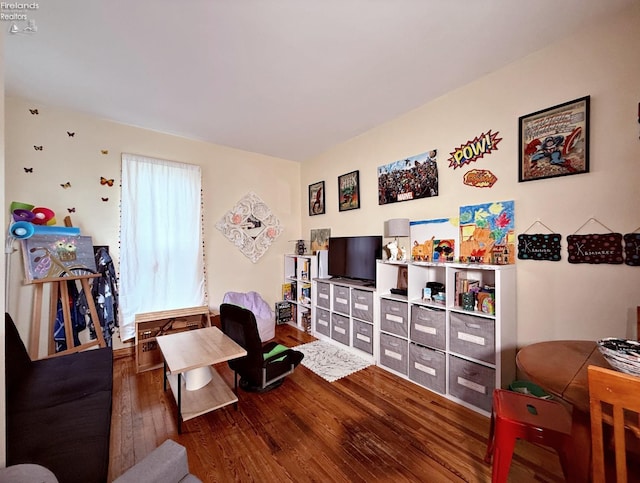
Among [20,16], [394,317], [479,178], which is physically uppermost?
[20,16]

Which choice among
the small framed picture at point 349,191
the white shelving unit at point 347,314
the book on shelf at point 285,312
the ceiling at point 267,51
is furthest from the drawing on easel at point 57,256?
the small framed picture at point 349,191

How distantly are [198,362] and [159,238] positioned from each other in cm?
208

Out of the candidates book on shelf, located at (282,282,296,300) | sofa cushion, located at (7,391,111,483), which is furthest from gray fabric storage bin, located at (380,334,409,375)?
sofa cushion, located at (7,391,111,483)

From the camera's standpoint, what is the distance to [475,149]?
7.95ft

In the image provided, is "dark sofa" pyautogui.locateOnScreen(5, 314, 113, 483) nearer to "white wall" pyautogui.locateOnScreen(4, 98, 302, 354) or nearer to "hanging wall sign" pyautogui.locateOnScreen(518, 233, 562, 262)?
"white wall" pyautogui.locateOnScreen(4, 98, 302, 354)

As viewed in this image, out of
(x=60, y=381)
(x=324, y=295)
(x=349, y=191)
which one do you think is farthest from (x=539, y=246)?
(x=60, y=381)

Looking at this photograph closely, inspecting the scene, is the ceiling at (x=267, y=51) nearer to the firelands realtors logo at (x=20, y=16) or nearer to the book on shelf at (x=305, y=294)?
the firelands realtors logo at (x=20, y=16)

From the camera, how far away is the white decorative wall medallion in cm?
399

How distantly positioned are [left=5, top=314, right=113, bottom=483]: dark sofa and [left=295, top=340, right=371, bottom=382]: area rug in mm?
1818

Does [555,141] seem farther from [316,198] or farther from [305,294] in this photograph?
[305,294]

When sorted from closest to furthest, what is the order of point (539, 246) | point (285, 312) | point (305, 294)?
point (539, 246), point (305, 294), point (285, 312)

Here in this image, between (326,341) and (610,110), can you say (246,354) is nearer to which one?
(326,341)

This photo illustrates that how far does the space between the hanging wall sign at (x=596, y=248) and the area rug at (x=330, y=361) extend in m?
2.12

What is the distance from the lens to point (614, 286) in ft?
5.71
